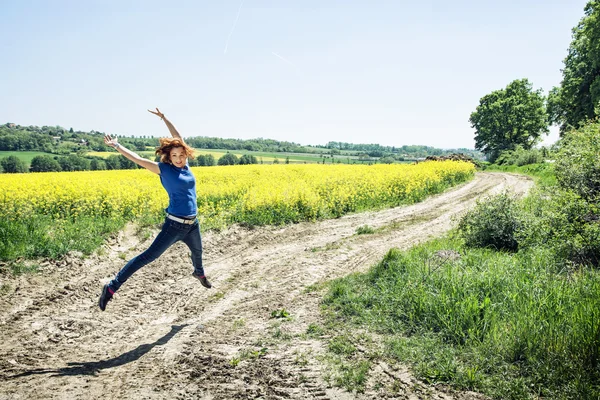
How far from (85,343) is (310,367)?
3.07 m

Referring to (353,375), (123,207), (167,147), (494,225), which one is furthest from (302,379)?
(123,207)

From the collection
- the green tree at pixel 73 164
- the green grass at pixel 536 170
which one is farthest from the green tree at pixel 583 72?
the green tree at pixel 73 164

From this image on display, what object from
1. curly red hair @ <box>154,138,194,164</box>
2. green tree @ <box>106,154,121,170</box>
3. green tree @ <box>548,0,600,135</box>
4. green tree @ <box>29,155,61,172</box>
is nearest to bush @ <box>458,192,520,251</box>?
curly red hair @ <box>154,138,194,164</box>

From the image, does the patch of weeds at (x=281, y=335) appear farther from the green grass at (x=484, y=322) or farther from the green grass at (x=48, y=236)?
the green grass at (x=48, y=236)

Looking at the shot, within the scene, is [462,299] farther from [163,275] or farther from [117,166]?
[117,166]

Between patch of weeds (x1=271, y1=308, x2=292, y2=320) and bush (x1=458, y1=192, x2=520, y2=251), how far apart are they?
16.4 ft

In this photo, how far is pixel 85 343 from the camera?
15.5 ft

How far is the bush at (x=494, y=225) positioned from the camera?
793 centimetres

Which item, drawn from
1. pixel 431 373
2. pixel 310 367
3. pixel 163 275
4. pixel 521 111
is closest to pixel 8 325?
pixel 163 275

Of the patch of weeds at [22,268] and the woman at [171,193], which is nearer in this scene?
the woman at [171,193]

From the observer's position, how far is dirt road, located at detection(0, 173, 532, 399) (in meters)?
3.60

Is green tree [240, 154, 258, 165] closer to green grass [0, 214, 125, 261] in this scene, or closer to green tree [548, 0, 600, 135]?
green tree [548, 0, 600, 135]

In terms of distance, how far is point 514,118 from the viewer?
179 ft

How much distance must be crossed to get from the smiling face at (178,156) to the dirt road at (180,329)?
237cm
